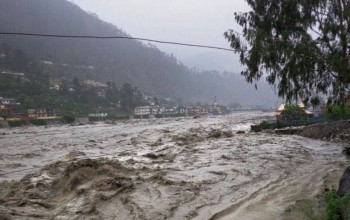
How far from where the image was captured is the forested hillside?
13150 cm

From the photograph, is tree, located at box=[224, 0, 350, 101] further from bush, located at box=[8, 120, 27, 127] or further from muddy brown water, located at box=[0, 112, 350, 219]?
bush, located at box=[8, 120, 27, 127]

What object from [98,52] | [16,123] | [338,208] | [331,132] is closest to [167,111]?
[16,123]

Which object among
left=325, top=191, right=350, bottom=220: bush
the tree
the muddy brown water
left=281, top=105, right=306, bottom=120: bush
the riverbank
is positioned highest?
the tree

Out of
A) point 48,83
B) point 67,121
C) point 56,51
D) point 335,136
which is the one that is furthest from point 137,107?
point 335,136

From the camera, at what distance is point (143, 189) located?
335 inches

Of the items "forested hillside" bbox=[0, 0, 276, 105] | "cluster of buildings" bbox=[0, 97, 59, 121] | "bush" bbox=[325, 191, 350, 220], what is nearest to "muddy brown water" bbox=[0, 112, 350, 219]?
"bush" bbox=[325, 191, 350, 220]

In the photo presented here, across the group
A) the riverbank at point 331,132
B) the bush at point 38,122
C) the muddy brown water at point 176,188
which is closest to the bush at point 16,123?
the bush at point 38,122

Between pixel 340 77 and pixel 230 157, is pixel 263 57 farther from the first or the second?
pixel 230 157

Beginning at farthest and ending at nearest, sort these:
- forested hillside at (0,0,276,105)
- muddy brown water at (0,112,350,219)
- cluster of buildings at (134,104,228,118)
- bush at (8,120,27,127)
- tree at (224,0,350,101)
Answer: forested hillside at (0,0,276,105), cluster of buildings at (134,104,228,118), bush at (8,120,27,127), tree at (224,0,350,101), muddy brown water at (0,112,350,219)

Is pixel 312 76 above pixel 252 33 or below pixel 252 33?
below

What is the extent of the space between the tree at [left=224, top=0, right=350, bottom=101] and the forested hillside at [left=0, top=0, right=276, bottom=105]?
111797 mm

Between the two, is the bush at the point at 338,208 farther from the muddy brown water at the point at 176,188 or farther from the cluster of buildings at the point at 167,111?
the cluster of buildings at the point at 167,111

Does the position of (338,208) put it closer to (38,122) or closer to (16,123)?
(16,123)

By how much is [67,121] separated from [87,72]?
64.7m
